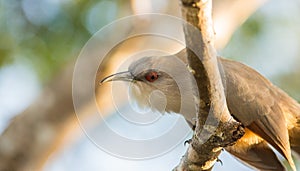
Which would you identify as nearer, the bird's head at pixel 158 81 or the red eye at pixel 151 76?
the bird's head at pixel 158 81

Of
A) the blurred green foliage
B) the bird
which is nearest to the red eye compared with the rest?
the bird

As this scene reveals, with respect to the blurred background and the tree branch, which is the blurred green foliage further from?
the tree branch

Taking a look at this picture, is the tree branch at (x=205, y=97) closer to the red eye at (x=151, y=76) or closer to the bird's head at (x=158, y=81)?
the bird's head at (x=158, y=81)

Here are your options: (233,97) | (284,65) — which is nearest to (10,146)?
(233,97)

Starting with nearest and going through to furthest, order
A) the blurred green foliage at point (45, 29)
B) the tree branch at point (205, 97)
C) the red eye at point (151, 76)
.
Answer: the tree branch at point (205, 97)
the red eye at point (151, 76)
the blurred green foliage at point (45, 29)

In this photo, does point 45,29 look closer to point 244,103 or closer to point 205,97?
point 244,103

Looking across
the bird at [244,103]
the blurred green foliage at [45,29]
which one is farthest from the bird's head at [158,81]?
the blurred green foliage at [45,29]
